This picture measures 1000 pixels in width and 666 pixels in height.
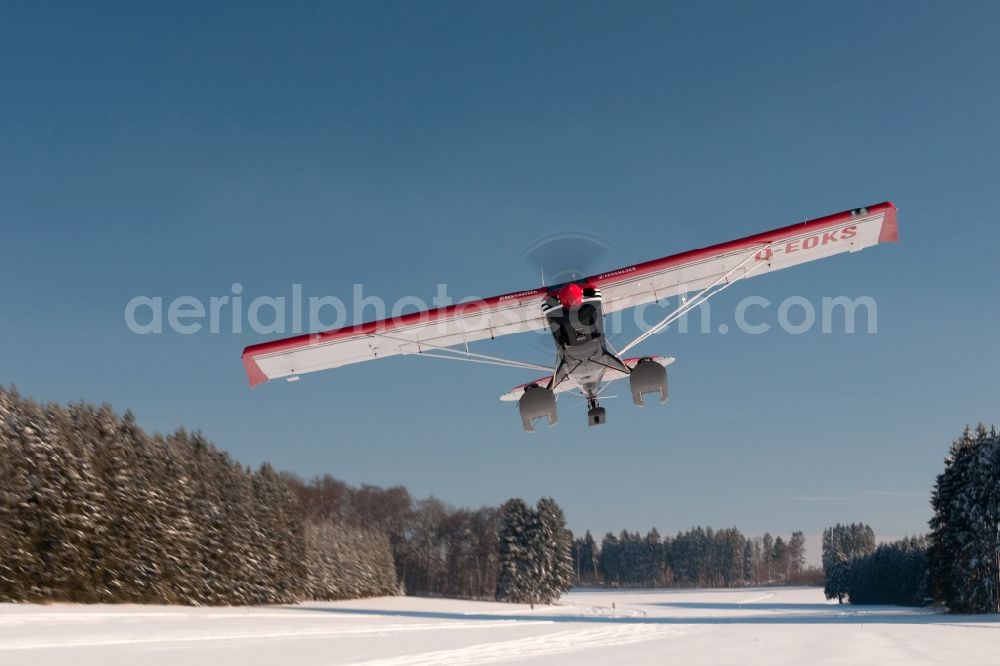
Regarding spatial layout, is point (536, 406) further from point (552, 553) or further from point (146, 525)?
point (552, 553)

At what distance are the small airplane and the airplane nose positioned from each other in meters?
0.03

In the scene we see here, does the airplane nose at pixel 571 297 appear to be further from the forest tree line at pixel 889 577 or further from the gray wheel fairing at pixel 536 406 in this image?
the forest tree line at pixel 889 577

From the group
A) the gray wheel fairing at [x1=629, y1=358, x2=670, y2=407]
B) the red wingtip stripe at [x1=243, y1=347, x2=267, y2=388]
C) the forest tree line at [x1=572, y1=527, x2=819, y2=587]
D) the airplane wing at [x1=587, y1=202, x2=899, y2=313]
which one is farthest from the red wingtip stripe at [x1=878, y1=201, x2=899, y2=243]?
the forest tree line at [x1=572, y1=527, x2=819, y2=587]

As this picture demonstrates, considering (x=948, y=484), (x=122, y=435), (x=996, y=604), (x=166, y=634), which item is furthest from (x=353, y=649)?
(x=948, y=484)

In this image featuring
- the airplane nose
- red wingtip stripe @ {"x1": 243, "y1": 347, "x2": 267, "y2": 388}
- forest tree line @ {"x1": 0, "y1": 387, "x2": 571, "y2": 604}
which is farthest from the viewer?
forest tree line @ {"x1": 0, "y1": 387, "x2": 571, "y2": 604}

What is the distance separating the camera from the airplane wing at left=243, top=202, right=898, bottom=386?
2025 centimetres

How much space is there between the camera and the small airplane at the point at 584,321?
1877 cm

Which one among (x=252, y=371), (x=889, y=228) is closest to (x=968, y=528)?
(x=889, y=228)

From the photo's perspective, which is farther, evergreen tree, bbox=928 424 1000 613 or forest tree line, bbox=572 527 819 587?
forest tree line, bbox=572 527 819 587

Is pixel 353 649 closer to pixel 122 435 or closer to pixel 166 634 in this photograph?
pixel 166 634

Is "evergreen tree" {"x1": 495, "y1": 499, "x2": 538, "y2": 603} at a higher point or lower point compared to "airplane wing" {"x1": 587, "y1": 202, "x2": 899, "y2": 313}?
lower

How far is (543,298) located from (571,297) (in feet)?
5.11

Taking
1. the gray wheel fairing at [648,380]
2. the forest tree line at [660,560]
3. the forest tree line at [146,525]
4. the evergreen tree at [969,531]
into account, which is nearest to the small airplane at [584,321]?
the gray wheel fairing at [648,380]

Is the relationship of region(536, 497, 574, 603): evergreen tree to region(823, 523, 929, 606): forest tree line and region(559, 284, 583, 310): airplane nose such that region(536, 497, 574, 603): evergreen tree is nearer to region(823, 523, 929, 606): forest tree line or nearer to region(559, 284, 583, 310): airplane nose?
region(823, 523, 929, 606): forest tree line
